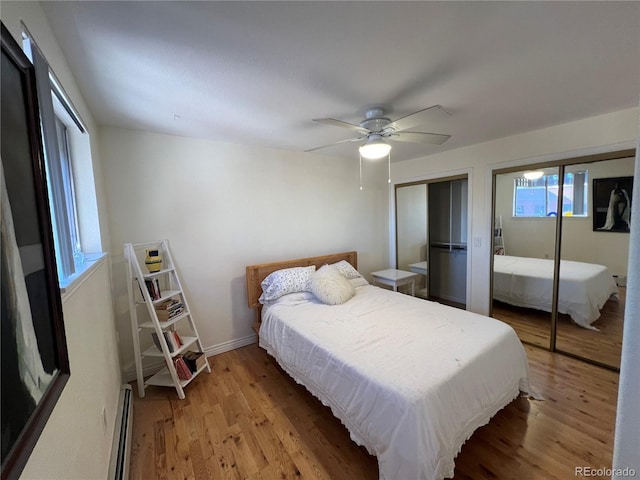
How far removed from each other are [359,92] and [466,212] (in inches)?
101

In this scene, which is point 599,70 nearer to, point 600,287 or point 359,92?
point 359,92

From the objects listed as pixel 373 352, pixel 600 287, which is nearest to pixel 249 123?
pixel 373 352

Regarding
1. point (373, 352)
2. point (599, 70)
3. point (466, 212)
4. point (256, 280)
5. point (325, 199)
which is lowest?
point (373, 352)

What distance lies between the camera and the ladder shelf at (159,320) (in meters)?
2.23

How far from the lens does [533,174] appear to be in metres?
2.82

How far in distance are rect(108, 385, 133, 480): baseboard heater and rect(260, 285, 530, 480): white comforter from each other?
114 centimetres

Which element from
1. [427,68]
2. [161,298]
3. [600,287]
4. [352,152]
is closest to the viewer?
[427,68]

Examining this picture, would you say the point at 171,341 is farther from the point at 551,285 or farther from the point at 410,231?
the point at 551,285

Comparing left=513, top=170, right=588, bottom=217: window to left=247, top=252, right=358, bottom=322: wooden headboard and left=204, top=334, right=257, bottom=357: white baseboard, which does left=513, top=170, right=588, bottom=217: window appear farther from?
left=204, top=334, right=257, bottom=357: white baseboard

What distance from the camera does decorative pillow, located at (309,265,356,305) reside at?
271 cm

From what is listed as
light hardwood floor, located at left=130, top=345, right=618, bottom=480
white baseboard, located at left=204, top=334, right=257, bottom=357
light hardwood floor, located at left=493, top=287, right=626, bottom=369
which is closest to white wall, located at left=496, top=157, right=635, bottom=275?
light hardwood floor, located at left=493, top=287, right=626, bottom=369

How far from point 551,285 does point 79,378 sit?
3827mm

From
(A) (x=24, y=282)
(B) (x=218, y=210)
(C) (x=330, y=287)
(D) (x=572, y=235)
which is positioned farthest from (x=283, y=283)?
(D) (x=572, y=235)

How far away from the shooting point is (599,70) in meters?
1.61
